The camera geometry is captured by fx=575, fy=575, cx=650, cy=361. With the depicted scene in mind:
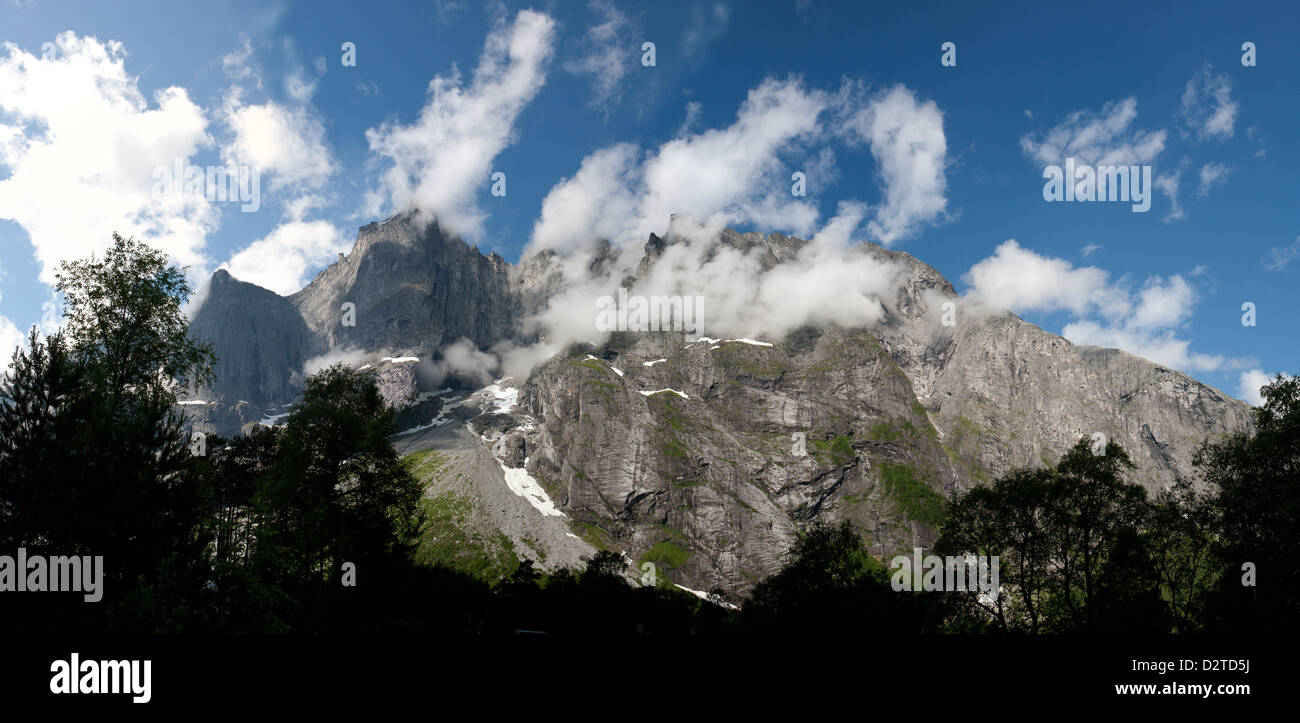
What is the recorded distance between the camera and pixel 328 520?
115 feet

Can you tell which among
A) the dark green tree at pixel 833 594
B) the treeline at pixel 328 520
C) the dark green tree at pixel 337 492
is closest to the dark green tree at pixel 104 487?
the treeline at pixel 328 520

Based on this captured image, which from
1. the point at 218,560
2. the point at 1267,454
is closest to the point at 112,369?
the point at 218,560

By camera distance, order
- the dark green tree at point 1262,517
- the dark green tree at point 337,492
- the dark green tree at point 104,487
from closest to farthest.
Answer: the dark green tree at point 104,487
the dark green tree at point 1262,517
the dark green tree at point 337,492

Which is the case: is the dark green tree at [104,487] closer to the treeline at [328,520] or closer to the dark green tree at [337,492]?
the treeline at [328,520]

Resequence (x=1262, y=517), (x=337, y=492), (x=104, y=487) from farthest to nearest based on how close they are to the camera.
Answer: (x=337, y=492) < (x=1262, y=517) < (x=104, y=487)

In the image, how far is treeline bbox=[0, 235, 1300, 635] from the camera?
21.2 metres

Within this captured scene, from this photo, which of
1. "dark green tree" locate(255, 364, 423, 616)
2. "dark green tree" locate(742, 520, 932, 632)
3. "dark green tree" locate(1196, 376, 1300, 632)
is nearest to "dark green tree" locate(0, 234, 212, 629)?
"dark green tree" locate(255, 364, 423, 616)

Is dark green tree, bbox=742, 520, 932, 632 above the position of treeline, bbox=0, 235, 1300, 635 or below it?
below

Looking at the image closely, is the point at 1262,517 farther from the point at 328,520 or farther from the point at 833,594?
the point at 328,520

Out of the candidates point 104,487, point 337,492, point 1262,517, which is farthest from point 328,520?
point 1262,517

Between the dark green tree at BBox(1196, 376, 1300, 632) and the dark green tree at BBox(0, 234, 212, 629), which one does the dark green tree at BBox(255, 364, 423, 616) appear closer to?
the dark green tree at BBox(0, 234, 212, 629)

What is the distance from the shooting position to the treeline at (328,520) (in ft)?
69.5

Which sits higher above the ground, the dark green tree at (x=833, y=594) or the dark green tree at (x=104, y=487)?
the dark green tree at (x=104, y=487)
